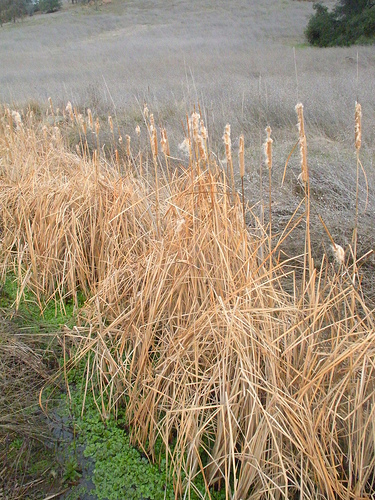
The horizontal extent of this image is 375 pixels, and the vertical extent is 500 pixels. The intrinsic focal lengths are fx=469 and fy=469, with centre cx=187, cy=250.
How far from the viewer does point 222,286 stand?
89.4 inches

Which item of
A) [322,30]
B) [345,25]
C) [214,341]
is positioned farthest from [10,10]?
[214,341]

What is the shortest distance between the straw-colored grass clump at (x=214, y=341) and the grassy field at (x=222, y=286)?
1cm

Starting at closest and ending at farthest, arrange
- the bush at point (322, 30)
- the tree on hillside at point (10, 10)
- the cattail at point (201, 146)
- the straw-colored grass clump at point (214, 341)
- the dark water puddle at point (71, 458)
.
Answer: the straw-colored grass clump at point (214, 341) < the dark water puddle at point (71, 458) < the cattail at point (201, 146) < the bush at point (322, 30) < the tree on hillside at point (10, 10)

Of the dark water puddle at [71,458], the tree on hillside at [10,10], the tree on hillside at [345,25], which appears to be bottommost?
the dark water puddle at [71,458]

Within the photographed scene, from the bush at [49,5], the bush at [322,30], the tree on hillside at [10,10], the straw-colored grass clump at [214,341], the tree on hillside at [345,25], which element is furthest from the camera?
the bush at [49,5]

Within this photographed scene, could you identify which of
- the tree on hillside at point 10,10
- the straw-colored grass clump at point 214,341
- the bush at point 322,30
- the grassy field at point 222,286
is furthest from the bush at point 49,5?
the straw-colored grass clump at point 214,341

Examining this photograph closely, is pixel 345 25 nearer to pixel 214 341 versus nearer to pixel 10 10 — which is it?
pixel 214 341

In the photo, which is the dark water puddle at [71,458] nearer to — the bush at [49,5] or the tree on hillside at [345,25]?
the tree on hillside at [345,25]

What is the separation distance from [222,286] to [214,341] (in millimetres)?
367

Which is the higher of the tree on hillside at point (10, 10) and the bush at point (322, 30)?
the tree on hillside at point (10, 10)

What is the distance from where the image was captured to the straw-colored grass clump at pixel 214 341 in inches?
66.0

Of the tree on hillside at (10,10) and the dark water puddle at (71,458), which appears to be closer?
the dark water puddle at (71,458)

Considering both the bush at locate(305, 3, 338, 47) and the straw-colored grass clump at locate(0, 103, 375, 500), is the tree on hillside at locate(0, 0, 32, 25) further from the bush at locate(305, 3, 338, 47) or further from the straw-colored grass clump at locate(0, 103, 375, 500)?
the straw-colored grass clump at locate(0, 103, 375, 500)

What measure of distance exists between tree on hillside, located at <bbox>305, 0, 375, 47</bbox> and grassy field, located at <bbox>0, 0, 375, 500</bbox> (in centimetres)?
1013
